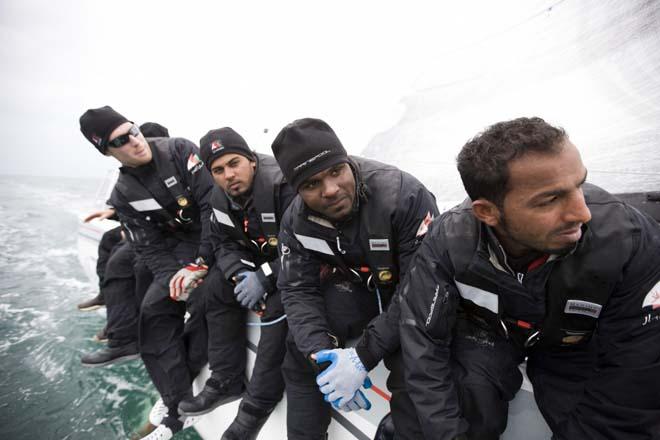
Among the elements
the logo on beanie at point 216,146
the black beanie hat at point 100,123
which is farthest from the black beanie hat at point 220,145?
the black beanie hat at point 100,123

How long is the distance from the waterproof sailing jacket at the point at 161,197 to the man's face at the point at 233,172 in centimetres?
48

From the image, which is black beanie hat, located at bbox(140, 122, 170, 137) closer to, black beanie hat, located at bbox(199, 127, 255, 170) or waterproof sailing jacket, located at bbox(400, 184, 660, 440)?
black beanie hat, located at bbox(199, 127, 255, 170)

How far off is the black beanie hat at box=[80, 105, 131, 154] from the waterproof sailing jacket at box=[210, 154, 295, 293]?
2.48 feet

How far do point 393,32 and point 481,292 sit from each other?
3241 mm

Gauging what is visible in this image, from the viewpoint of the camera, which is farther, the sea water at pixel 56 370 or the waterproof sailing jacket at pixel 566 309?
the sea water at pixel 56 370

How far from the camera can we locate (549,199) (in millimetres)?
672

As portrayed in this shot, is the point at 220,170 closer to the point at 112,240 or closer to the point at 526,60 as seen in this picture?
the point at 112,240

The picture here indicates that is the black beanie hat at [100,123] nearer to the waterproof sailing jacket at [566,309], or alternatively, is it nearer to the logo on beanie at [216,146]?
the logo on beanie at [216,146]

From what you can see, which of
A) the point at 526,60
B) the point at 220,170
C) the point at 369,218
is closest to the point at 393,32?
the point at 526,60

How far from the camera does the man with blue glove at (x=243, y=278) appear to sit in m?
1.38

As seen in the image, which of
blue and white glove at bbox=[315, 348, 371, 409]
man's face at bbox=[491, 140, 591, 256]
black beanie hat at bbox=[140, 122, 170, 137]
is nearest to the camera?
man's face at bbox=[491, 140, 591, 256]

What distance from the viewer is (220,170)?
5.06 feet

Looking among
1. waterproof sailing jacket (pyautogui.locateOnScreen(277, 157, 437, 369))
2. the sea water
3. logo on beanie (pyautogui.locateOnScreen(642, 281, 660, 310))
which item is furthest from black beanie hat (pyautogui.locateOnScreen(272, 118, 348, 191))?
the sea water

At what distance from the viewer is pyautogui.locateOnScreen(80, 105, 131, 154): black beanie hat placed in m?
1.82
